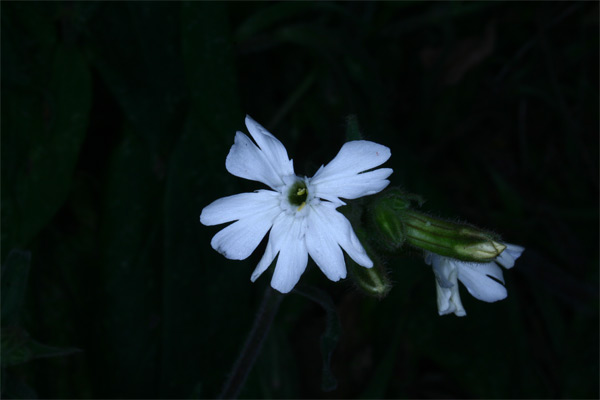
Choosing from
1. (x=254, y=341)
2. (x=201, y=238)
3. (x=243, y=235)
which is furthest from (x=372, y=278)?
(x=201, y=238)

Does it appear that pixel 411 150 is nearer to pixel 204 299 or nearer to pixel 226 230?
pixel 204 299

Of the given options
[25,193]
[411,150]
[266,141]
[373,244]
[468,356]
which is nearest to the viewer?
[266,141]

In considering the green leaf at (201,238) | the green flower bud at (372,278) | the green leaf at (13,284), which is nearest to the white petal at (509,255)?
the green flower bud at (372,278)

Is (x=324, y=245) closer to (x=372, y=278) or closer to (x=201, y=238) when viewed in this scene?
(x=372, y=278)

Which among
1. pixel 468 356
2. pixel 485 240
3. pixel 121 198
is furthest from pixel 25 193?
pixel 468 356

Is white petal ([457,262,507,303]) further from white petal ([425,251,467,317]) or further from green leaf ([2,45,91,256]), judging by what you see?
green leaf ([2,45,91,256])
